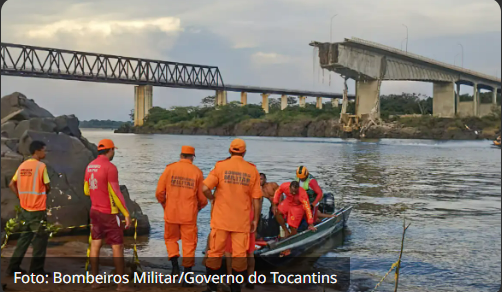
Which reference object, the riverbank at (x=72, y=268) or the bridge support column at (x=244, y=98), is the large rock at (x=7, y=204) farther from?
the bridge support column at (x=244, y=98)

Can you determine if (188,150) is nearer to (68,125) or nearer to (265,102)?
(68,125)

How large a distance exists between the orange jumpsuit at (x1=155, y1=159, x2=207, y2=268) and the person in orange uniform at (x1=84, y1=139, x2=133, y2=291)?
784 mm

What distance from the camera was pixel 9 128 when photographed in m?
13.2

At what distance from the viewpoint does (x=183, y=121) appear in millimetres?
128000

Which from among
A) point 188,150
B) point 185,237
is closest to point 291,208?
point 185,237

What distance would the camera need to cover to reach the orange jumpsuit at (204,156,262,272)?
23.4 feet

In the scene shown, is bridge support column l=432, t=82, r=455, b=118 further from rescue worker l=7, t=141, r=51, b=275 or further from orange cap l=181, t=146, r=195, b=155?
rescue worker l=7, t=141, r=51, b=275

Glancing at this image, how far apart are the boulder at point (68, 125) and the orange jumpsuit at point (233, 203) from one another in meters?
8.01

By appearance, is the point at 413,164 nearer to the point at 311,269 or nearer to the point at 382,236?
the point at 382,236

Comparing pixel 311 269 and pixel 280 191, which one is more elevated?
pixel 280 191

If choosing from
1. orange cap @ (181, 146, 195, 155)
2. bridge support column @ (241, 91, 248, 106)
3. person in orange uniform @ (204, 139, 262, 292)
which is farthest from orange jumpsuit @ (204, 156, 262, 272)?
bridge support column @ (241, 91, 248, 106)

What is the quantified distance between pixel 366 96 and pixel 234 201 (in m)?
79.0

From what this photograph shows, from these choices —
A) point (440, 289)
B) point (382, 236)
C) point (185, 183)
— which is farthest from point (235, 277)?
point (382, 236)

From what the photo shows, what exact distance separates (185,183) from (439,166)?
4043 cm
